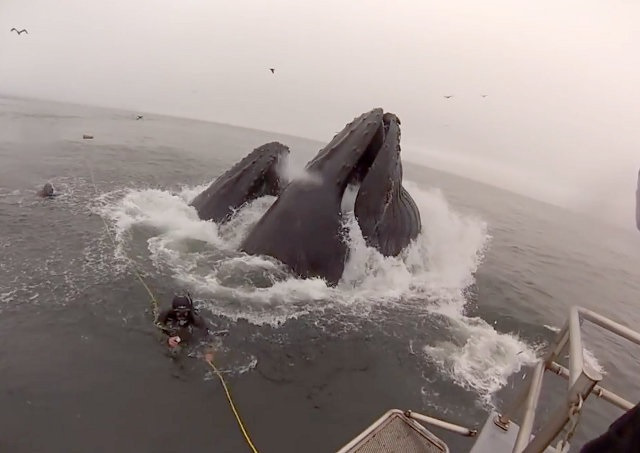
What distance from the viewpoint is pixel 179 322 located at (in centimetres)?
759

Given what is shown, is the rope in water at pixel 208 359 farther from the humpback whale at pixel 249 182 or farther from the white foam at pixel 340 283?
the humpback whale at pixel 249 182

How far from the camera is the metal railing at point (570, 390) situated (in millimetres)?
2338

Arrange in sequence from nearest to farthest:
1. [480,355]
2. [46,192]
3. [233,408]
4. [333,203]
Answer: [233,408]
[333,203]
[480,355]
[46,192]

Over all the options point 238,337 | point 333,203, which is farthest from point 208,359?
point 333,203

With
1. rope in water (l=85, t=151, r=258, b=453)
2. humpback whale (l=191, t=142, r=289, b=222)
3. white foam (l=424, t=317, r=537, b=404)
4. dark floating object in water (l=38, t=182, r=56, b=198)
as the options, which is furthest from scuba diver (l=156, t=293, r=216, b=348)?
dark floating object in water (l=38, t=182, r=56, b=198)

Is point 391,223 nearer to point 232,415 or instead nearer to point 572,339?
point 232,415

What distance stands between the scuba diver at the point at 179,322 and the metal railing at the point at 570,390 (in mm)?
5476

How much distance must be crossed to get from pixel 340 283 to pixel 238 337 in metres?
2.74

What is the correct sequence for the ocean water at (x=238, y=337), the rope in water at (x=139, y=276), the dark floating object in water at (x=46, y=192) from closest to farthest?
the ocean water at (x=238, y=337) < the rope in water at (x=139, y=276) < the dark floating object in water at (x=46, y=192)

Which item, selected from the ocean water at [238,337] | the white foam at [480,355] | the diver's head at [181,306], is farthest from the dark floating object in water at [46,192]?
the white foam at [480,355]

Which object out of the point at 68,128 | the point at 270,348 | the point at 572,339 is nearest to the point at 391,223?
the point at 270,348

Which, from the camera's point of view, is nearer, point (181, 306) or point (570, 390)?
point (570, 390)

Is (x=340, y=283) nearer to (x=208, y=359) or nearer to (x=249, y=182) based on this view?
(x=249, y=182)

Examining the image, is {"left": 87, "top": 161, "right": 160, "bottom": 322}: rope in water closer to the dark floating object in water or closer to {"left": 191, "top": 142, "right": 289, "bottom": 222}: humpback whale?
{"left": 191, "top": 142, "right": 289, "bottom": 222}: humpback whale
